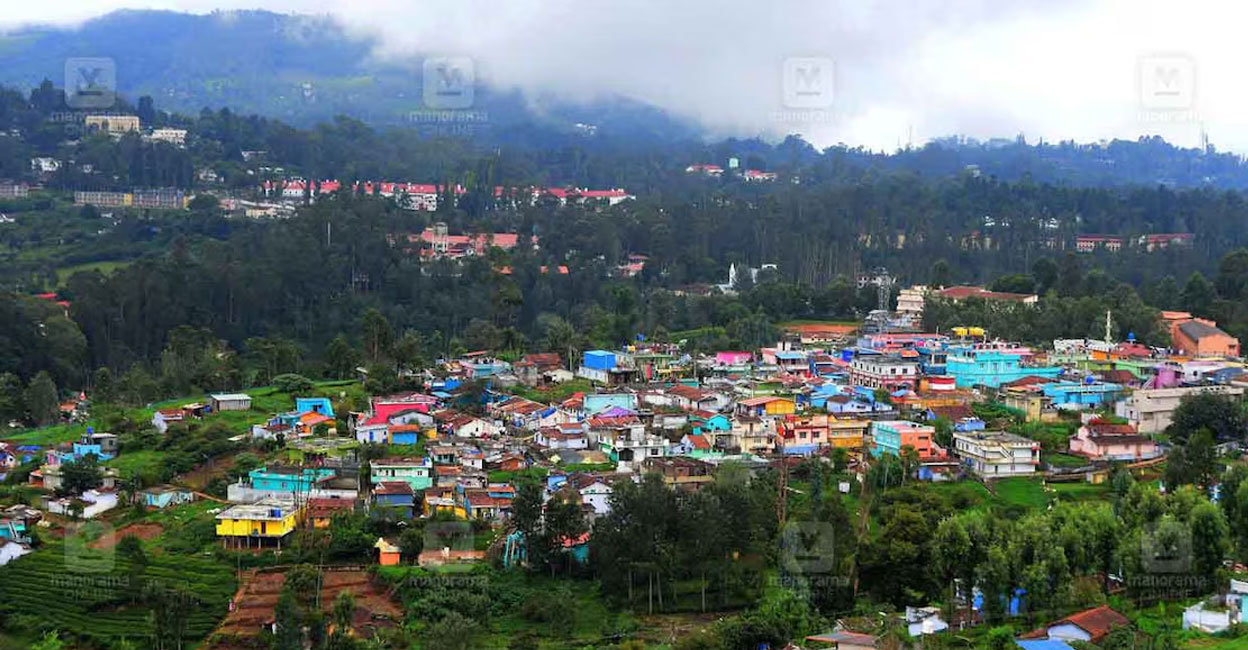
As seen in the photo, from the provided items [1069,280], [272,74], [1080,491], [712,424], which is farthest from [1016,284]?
[272,74]

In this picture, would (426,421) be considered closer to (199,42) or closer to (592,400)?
(592,400)

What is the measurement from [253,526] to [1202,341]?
76.1 ft

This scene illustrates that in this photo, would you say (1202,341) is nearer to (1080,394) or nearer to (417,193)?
(1080,394)

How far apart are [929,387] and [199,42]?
3787 inches

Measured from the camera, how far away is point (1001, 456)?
890 inches

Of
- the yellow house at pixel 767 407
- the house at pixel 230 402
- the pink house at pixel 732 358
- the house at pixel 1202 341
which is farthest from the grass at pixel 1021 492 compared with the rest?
the house at pixel 230 402

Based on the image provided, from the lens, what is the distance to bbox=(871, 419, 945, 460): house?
23.2 meters

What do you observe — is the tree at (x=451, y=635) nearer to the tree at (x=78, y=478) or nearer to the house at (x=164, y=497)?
the house at (x=164, y=497)

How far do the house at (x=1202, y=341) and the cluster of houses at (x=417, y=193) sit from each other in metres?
27.3

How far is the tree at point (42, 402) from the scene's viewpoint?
93.0ft

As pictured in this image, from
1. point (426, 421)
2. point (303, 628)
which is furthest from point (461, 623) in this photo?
point (426, 421)

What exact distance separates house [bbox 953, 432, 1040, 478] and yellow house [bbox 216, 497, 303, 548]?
10.9 meters

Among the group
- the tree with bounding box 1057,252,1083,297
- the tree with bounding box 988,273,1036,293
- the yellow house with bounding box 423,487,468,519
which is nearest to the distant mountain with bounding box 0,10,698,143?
the tree with bounding box 988,273,1036,293

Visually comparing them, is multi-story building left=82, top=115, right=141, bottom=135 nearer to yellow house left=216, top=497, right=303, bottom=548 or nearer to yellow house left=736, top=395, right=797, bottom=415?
yellow house left=736, top=395, right=797, bottom=415
